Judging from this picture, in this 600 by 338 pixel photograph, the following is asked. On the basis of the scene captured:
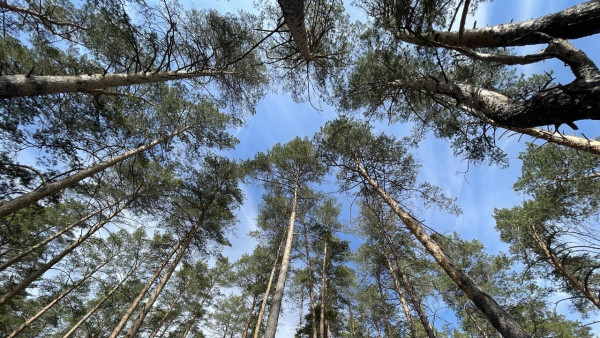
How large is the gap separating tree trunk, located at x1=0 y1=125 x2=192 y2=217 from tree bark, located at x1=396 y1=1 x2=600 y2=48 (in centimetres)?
872

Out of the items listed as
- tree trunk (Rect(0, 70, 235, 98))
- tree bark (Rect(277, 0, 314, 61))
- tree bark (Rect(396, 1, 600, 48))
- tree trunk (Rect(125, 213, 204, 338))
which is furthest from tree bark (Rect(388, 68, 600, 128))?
tree trunk (Rect(125, 213, 204, 338))

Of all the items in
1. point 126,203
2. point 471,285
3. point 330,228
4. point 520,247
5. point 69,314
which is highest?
point 330,228

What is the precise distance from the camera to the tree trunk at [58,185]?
4.50 meters

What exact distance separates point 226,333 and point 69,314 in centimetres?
1146

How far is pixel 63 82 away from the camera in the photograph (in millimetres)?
4176

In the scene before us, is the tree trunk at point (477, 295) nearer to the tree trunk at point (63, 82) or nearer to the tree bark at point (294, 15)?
the tree bark at point (294, 15)

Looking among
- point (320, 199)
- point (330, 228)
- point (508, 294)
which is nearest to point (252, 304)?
point (330, 228)

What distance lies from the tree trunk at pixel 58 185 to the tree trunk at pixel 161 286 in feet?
13.3

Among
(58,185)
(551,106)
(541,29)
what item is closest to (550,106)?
(551,106)

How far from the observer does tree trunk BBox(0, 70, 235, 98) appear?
3.51 meters

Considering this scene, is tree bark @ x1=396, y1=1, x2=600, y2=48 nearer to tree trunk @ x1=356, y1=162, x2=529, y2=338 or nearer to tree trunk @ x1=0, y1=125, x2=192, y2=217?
tree trunk @ x1=356, y1=162, x2=529, y2=338

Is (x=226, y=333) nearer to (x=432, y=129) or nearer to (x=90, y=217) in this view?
(x=90, y=217)

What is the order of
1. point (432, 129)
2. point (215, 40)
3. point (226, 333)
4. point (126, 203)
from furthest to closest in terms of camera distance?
point (226, 333) → point (126, 203) → point (432, 129) → point (215, 40)

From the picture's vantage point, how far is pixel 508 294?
487 inches
